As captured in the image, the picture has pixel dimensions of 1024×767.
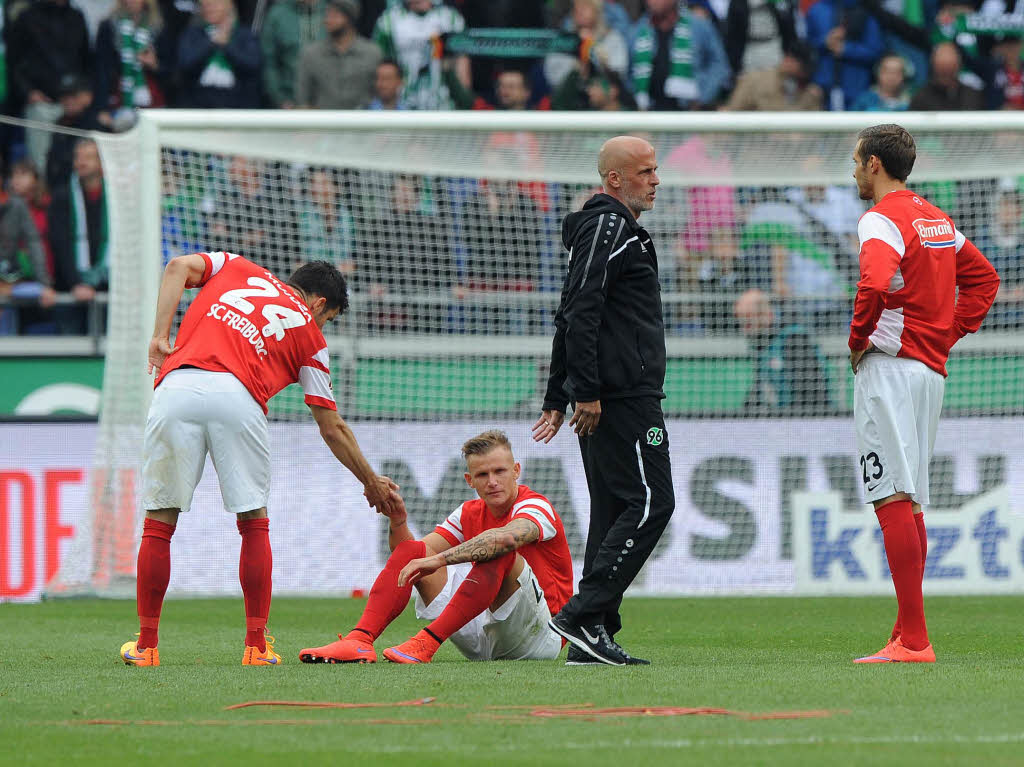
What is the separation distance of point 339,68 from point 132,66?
6.78ft

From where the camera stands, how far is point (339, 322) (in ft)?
41.4

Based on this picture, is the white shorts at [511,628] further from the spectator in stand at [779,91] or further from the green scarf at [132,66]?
the green scarf at [132,66]

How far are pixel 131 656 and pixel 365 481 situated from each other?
1.22m

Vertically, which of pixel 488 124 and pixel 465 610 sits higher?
pixel 488 124

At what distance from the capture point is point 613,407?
6.43 meters

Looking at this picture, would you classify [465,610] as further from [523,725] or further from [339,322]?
[339,322]

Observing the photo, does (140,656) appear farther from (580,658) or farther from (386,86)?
(386,86)

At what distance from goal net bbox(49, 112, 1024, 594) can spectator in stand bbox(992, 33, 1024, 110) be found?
392cm

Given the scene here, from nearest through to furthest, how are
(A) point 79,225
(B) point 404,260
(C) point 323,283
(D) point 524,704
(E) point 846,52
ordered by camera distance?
(D) point 524,704 < (C) point 323,283 < (B) point 404,260 < (A) point 79,225 < (E) point 846,52

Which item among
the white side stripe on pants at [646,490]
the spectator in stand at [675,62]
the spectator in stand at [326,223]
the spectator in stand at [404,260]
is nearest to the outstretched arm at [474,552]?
the white side stripe on pants at [646,490]

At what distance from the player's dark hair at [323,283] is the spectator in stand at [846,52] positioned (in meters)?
10.1

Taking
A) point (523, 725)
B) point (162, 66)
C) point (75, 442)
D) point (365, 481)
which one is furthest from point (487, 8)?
point (523, 725)

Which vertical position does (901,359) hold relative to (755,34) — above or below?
below

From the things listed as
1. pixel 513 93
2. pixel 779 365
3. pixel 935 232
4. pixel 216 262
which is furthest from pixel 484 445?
pixel 513 93
